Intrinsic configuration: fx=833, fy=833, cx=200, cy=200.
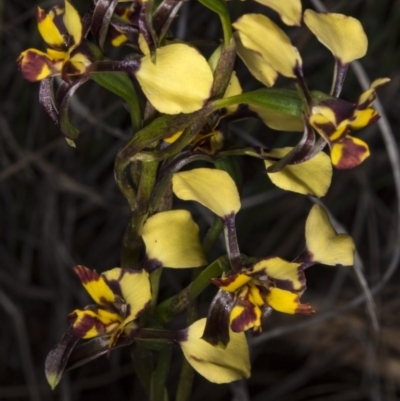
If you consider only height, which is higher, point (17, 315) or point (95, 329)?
point (95, 329)

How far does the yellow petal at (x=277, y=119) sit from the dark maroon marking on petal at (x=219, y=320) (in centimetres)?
15

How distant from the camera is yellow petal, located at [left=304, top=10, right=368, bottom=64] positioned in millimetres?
626

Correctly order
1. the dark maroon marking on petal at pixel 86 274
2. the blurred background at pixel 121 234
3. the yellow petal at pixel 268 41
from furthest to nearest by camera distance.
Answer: the blurred background at pixel 121 234
the dark maroon marking on petal at pixel 86 274
the yellow petal at pixel 268 41

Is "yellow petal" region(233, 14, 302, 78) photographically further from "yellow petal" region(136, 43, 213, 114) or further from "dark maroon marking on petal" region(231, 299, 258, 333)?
"dark maroon marking on petal" region(231, 299, 258, 333)

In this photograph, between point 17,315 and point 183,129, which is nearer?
point 183,129

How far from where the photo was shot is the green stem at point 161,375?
29.2 inches

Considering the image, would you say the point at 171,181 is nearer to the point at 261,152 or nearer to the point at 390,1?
the point at 261,152

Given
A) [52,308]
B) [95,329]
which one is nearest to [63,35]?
[95,329]

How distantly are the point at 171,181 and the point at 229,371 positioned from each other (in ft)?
0.54

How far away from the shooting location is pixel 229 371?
69 cm

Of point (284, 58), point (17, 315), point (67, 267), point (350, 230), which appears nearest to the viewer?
point (284, 58)

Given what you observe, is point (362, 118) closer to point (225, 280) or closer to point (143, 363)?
point (225, 280)

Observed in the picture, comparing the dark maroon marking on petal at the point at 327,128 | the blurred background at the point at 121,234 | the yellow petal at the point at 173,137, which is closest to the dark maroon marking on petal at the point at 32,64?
the yellow petal at the point at 173,137

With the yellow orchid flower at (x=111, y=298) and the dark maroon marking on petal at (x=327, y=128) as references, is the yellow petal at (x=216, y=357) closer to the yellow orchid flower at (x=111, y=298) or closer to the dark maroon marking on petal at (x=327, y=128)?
the yellow orchid flower at (x=111, y=298)
